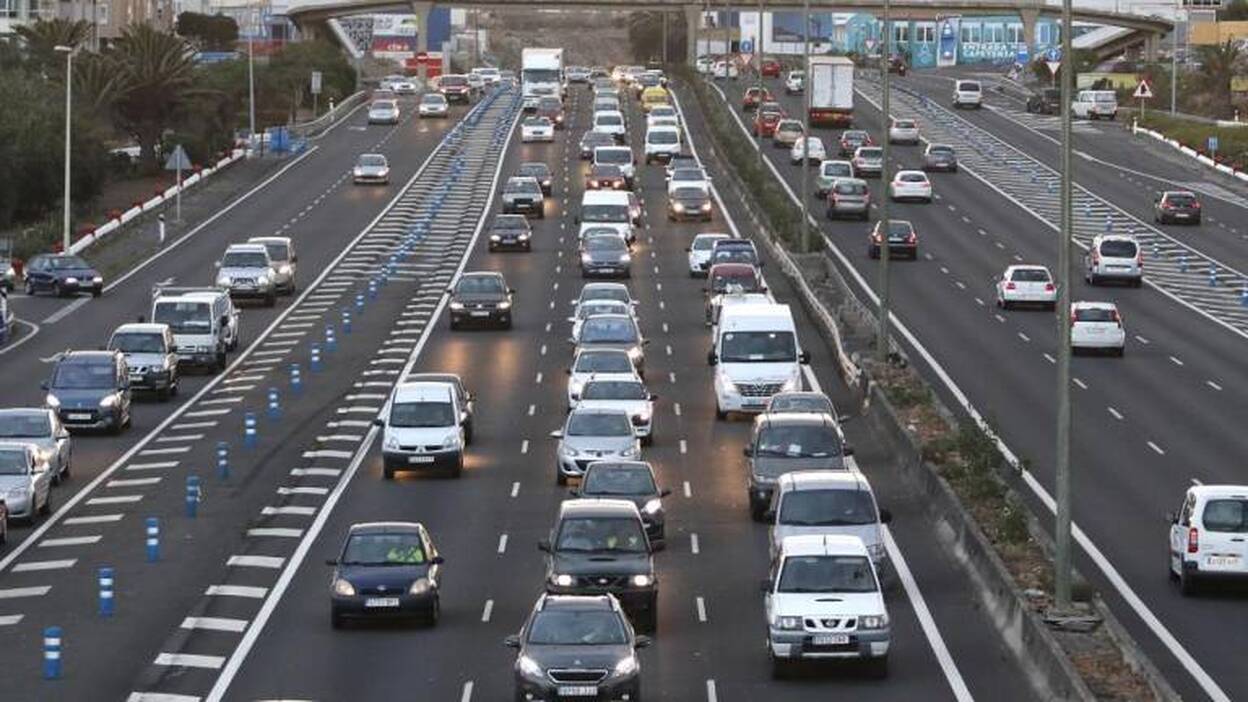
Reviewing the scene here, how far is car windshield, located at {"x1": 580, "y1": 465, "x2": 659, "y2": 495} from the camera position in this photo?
41.2 metres

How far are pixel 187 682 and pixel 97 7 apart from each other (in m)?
153

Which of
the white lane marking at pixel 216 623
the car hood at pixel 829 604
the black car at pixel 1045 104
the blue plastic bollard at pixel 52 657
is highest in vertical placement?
the black car at pixel 1045 104

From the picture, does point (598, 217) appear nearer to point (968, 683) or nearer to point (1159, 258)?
point (1159, 258)

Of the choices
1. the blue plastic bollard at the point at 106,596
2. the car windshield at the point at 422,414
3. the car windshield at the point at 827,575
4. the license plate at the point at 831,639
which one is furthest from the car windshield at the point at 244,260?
the license plate at the point at 831,639

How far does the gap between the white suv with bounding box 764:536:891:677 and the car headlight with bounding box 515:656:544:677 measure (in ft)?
12.0

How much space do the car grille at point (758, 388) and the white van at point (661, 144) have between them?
6289 cm

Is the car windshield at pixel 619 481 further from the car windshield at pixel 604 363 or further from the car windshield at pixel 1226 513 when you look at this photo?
the car windshield at pixel 604 363

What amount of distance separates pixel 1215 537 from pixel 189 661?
44.3ft

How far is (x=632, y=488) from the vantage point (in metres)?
41.2

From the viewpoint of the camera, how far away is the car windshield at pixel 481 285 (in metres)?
70.2

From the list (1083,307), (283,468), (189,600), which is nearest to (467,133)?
(1083,307)

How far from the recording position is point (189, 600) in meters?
37.9

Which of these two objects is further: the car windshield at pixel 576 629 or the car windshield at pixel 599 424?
the car windshield at pixel 599 424

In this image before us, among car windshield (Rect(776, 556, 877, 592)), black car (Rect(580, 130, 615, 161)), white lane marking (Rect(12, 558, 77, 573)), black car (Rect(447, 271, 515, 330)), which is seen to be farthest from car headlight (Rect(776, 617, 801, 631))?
black car (Rect(580, 130, 615, 161))
